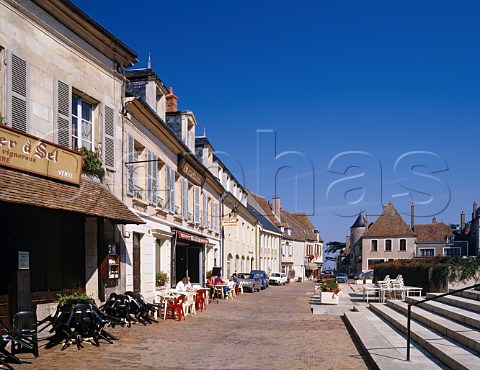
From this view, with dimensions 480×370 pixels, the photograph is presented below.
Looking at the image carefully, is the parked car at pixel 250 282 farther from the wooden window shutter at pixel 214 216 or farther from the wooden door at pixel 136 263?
the wooden door at pixel 136 263

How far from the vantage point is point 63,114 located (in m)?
12.1

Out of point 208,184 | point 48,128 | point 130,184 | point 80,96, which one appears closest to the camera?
point 48,128

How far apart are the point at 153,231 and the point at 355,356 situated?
9.62 meters

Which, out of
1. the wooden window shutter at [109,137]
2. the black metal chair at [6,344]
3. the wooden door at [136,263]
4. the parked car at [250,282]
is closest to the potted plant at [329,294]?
the wooden door at [136,263]

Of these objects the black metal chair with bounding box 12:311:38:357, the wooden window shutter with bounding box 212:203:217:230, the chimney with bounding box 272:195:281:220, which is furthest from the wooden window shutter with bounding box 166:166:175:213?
the chimney with bounding box 272:195:281:220

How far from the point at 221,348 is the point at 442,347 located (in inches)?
162

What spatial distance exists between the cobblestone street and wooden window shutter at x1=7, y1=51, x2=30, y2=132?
4342mm

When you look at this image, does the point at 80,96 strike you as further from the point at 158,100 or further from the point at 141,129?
the point at 158,100

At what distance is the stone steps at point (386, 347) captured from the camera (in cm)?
806

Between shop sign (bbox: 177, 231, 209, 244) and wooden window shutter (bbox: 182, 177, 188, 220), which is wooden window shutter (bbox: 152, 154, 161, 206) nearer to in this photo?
shop sign (bbox: 177, 231, 209, 244)

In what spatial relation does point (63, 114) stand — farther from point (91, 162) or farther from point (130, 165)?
point (130, 165)

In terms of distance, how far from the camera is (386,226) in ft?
223

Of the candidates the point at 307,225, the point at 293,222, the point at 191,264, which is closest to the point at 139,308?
the point at 191,264

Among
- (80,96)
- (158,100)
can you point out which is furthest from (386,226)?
(80,96)
